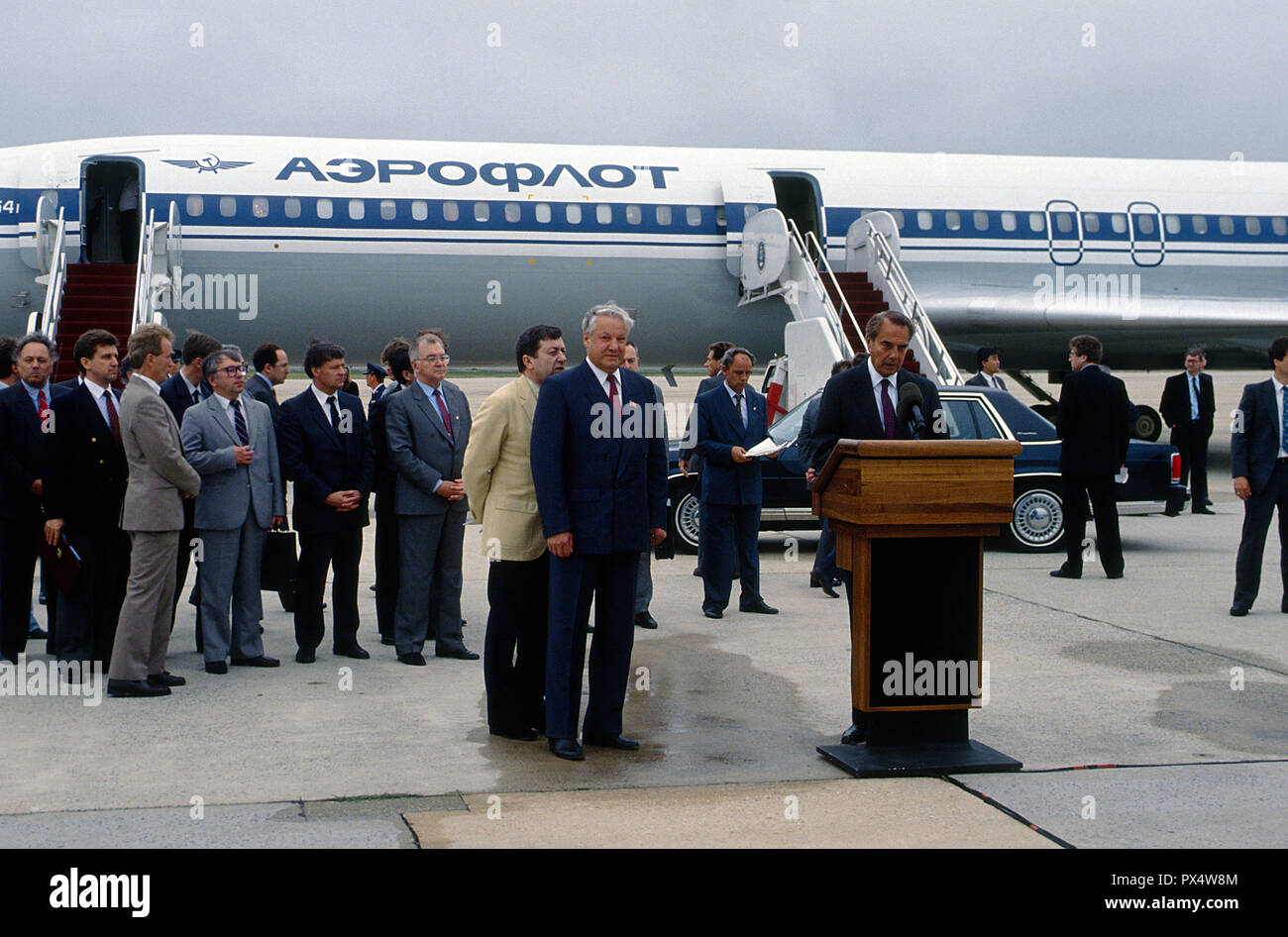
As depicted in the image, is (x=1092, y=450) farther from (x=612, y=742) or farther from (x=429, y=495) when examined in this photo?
(x=612, y=742)

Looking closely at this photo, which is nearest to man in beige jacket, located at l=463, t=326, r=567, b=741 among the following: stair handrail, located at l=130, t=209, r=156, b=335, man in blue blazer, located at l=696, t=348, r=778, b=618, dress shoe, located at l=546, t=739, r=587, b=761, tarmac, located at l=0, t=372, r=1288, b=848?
tarmac, located at l=0, t=372, r=1288, b=848

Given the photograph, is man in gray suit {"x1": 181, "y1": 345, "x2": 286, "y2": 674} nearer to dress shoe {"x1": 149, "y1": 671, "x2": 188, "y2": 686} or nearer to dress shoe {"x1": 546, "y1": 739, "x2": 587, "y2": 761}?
dress shoe {"x1": 149, "y1": 671, "x2": 188, "y2": 686}

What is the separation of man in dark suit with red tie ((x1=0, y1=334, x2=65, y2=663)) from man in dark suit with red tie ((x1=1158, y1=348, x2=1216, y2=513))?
448 inches

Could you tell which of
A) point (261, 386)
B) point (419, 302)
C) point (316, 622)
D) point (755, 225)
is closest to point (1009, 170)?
point (755, 225)

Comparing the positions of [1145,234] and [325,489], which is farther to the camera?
[1145,234]

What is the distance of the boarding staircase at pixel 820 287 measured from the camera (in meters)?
15.8

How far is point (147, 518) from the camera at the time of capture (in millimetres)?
6457

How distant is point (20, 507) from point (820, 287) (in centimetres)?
1104

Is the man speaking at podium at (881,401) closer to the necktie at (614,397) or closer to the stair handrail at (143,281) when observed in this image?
the necktie at (614,397)

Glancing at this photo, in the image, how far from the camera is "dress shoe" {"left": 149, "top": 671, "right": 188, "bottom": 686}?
21.6 feet

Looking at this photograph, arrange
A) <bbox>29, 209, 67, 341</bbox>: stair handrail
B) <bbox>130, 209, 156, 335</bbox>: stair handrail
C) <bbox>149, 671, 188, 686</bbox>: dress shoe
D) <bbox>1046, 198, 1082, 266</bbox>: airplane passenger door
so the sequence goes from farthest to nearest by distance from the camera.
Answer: <bbox>1046, 198, 1082, 266</bbox>: airplane passenger door
<bbox>130, 209, 156, 335</bbox>: stair handrail
<bbox>29, 209, 67, 341</bbox>: stair handrail
<bbox>149, 671, 188, 686</bbox>: dress shoe

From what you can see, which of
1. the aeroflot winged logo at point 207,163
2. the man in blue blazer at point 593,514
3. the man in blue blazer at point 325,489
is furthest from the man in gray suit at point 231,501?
the aeroflot winged logo at point 207,163

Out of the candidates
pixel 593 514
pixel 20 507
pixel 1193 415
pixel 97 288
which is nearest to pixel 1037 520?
pixel 1193 415

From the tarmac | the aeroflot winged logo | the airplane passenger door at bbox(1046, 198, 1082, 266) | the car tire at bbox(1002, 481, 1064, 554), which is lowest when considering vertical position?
the tarmac
